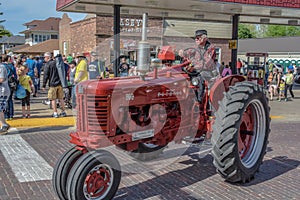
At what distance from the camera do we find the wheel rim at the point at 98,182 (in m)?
4.11

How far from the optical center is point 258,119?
18.5ft

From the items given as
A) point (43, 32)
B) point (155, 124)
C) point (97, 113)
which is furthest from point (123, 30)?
point (43, 32)

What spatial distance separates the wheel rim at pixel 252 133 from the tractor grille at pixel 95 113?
2.27m

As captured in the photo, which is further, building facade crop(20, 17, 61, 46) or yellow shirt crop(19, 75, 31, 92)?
building facade crop(20, 17, 61, 46)

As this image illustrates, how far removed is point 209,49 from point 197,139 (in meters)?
1.39

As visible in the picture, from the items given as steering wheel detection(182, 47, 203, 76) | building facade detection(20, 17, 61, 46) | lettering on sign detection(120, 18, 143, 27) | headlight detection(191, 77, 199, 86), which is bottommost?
headlight detection(191, 77, 199, 86)

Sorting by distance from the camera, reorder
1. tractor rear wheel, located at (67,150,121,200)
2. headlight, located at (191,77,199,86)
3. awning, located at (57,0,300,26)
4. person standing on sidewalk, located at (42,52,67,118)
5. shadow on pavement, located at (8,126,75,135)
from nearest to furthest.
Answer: tractor rear wheel, located at (67,150,121,200), headlight, located at (191,77,199,86), shadow on pavement, located at (8,126,75,135), person standing on sidewalk, located at (42,52,67,118), awning, located at (57,0,300,26)

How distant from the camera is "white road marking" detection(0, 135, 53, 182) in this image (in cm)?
539

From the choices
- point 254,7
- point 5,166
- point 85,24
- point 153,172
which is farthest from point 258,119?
point 85,24

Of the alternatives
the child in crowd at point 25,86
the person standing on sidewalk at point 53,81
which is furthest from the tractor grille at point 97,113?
the child in crowd at point 25,86

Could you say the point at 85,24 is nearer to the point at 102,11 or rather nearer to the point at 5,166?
the point at 102,11

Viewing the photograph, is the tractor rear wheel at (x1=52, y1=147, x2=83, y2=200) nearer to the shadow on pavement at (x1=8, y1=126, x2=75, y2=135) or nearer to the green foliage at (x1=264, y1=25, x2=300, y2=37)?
the shadow on pavement at (x1=8, y1=126, x2=75, y2=135)

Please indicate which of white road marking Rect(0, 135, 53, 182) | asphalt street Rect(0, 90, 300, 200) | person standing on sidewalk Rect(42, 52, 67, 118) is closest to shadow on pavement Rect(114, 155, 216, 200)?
asphalt street Rect(0, 90, 300, 200)

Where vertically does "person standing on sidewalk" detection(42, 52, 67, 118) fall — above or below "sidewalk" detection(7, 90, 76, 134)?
above
